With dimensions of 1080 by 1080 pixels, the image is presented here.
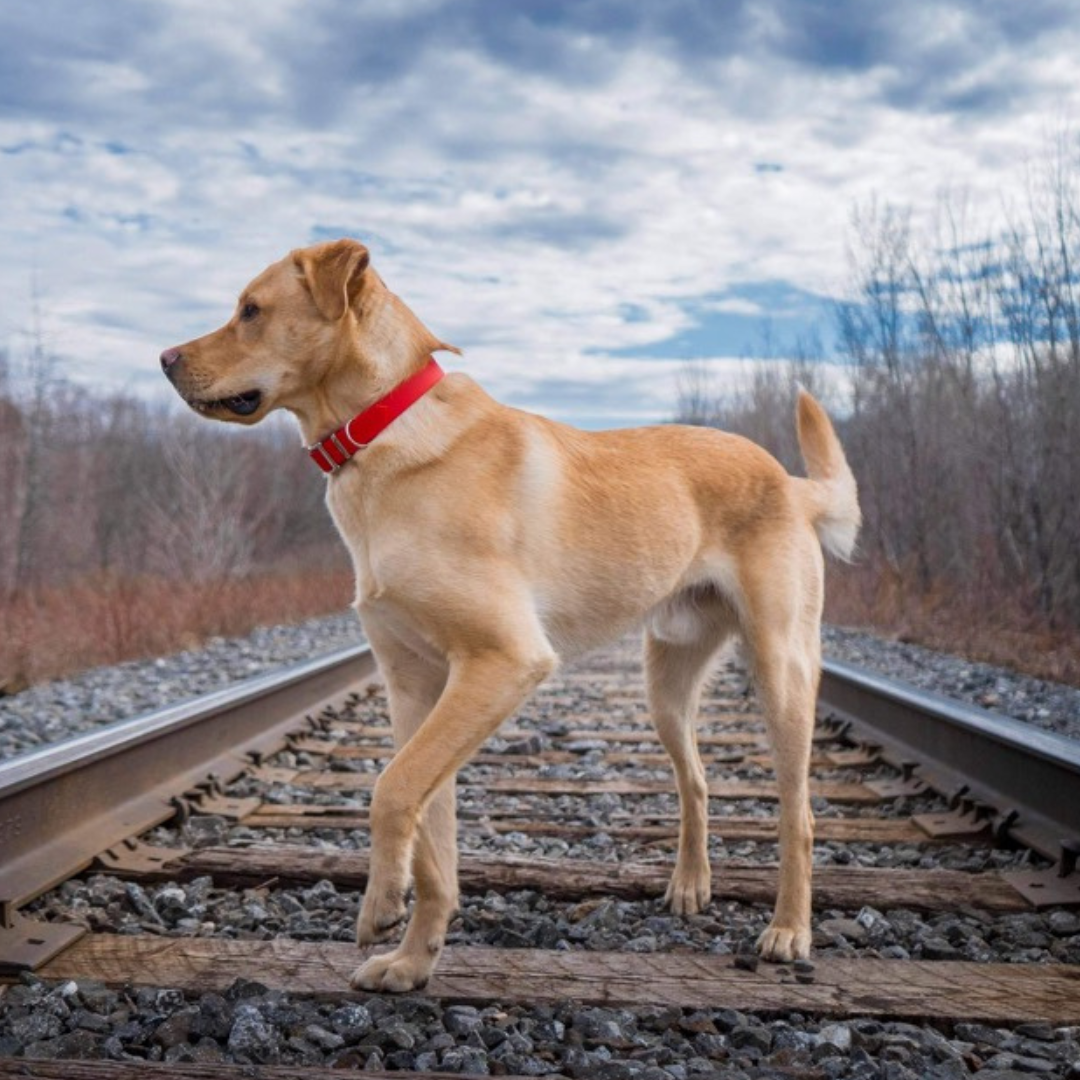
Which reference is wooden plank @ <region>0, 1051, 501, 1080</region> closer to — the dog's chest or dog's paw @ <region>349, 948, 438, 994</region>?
dog's paw @ <region>349, 948, 438, 994</region>

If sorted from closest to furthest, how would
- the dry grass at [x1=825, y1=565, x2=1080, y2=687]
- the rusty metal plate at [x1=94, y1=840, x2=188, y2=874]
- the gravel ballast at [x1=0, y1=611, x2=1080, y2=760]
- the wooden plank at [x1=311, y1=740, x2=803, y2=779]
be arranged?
the rusty metal plate at [x1=94, y1=840, x2=188, y2=874] < the wooden plank at [x1=311, y1=740, x2=803, y2=779] < the gravel ballast at [x1=0, y1=611, x2=1080, y2=760] < the dry grass at [x1=825, y1=565, x2=1080, y2=687]

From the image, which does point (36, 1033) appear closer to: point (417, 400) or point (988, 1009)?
point (417, 400)

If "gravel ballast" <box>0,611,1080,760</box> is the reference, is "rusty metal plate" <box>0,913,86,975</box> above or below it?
Answer: above

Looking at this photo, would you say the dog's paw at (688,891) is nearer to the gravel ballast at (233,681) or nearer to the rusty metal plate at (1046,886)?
→ the rusty metal plate at (1046,886)

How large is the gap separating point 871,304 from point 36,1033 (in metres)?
23.7

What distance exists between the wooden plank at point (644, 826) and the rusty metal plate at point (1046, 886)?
66cm

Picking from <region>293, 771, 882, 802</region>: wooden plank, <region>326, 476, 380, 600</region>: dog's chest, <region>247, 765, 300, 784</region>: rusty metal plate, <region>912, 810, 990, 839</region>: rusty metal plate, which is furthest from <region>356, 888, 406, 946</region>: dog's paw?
<region>247, 765, 300, 784</region>: rusty metal plate

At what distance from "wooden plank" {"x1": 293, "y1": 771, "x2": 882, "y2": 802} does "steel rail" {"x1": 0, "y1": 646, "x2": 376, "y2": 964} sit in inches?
19.2

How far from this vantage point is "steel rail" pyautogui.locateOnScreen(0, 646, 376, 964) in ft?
12.5

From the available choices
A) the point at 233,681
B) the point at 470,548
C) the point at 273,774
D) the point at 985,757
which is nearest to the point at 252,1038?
the point at 470,548

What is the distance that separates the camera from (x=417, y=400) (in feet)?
11.1

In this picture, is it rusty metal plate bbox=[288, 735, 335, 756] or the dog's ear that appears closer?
the dog's ear

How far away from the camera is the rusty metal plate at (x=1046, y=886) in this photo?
12.4 ft

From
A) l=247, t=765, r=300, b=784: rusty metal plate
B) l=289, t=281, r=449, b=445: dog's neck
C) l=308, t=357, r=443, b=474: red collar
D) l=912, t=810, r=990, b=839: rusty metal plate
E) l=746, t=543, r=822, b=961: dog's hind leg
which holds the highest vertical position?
l=289, t=281, r=449, b=445: dog's neck
